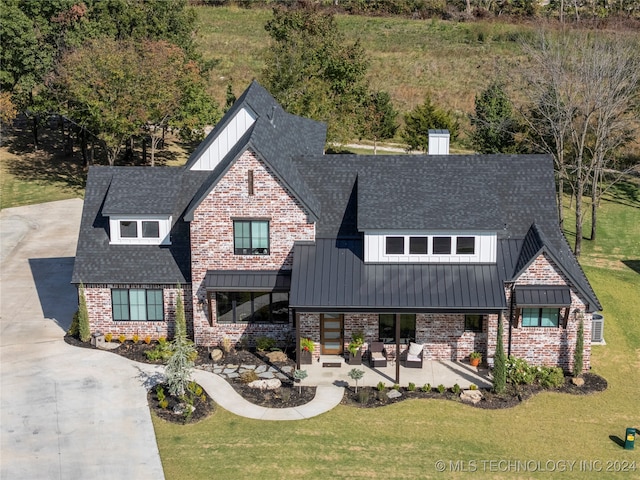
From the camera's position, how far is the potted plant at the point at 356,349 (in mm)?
32594

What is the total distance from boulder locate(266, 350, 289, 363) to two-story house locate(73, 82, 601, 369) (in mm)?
1172

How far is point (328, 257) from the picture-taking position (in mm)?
32875

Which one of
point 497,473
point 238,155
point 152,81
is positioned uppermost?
point 152,81

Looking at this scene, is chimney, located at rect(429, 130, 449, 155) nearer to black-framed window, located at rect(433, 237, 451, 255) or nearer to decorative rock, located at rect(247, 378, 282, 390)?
black-framed window, located at rect(433, 237, 451, 255)

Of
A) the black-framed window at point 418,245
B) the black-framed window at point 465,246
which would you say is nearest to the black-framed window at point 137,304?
the black-framed window at point 418,245

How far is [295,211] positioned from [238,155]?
324 centimetres

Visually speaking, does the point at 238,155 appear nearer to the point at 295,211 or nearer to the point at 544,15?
the point at 295,211

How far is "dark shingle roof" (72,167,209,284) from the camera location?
3425cm

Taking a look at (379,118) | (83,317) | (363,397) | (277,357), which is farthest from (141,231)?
(379,118)

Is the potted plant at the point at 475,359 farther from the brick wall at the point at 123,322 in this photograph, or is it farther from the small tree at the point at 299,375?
the brick wall at the point at 123,322

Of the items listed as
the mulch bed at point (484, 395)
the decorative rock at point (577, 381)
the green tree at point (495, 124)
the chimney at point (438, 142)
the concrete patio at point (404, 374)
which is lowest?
the mulch bed at point (484, 395)

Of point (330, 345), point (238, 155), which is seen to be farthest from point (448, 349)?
point (238, 155)

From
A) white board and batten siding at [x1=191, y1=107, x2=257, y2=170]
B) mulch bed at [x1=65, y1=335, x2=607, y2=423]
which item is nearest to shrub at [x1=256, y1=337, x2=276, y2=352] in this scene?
mulch bed at [x1=65, y1=335, x2=607, y2=423]

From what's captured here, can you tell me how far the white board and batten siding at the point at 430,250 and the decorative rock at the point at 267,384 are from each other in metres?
5.96
